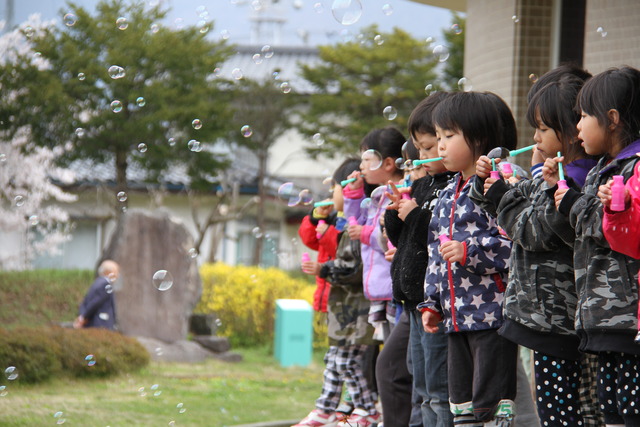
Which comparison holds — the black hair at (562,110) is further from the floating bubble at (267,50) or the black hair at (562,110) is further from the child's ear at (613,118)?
the floating bubble at (267,50)

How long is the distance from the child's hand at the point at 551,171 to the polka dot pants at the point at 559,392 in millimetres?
536

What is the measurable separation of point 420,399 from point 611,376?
1.27 metres

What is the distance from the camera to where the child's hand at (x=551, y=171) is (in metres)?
2.74

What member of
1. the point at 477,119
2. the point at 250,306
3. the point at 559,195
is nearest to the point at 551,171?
the point at 559,195

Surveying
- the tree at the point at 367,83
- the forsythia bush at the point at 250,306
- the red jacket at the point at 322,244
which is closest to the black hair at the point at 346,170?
the red jacket at the point at 322,244

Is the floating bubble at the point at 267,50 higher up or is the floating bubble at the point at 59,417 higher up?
the floating bubble at the point at 267,50

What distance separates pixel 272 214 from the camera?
23.1 m

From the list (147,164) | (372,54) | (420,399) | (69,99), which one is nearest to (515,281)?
(420,399)

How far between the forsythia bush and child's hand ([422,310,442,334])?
7.86 meters

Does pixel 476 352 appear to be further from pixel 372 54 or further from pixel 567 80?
pixel 372 54

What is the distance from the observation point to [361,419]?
489 centimetres

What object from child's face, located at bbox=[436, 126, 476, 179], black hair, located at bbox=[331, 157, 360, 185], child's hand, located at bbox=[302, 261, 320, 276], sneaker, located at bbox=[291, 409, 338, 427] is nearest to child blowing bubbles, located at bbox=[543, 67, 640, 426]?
child's face, located at bbox=[436, 126, 476, 179]

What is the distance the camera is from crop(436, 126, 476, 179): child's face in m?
3.36

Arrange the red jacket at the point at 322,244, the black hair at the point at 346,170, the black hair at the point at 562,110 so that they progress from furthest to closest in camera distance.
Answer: the red jacket at the point at 322,244 < the black hair at the point at 346,170 < the black hair at the point at 562,110
